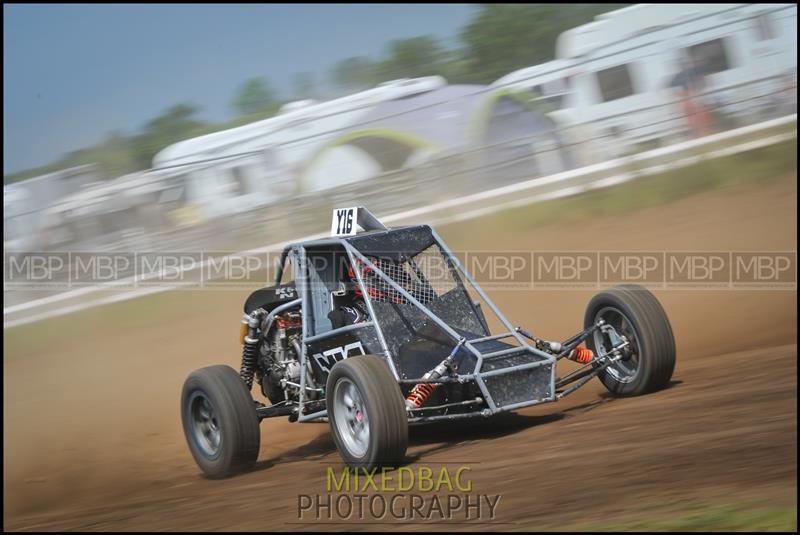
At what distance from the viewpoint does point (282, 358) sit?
725 centimetres

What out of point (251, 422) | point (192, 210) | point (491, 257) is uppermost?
point (192, 210)

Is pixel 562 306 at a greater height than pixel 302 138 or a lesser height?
lesser

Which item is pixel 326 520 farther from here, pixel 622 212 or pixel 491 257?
pixel 622 212

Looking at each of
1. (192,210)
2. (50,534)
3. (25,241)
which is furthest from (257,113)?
(50,534)

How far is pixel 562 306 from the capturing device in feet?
37.4

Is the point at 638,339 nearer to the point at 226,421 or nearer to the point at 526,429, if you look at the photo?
the point at 526,429

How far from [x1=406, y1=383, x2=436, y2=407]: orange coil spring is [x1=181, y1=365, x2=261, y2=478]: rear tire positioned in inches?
51.2

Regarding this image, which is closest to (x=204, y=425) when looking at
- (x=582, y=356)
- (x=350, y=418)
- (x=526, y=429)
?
(x=350, y=418)

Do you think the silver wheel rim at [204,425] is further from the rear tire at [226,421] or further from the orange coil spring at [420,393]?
the orange coil spring at [420,393]

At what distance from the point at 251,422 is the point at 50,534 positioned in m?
1.55

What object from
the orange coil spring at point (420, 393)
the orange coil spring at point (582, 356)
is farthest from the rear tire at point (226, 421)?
the orange coil spring at point (582, 356)

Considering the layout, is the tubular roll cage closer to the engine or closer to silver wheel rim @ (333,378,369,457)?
the engine

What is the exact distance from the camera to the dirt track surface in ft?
15.5

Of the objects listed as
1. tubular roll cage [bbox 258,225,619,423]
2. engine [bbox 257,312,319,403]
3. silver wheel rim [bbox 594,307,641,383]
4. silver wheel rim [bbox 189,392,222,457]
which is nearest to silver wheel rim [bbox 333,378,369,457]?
tubular roll cage [bbox 258,225,619,423]
